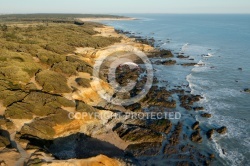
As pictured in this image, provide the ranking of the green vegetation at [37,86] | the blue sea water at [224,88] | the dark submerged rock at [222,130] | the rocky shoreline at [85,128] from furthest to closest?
the dark submerged rock at [222,130] < the blue sea water at [224,88] < the green vegetation at [37,86] < the rocky shoreline at [85,128]

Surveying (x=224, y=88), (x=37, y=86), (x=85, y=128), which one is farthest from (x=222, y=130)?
(x=37, y=86)

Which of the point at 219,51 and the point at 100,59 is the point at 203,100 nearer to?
the point at 100,59

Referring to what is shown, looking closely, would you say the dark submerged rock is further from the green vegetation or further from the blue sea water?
the green vegetation

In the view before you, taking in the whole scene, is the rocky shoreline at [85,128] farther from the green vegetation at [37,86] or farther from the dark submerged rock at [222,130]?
the green vegetation at [37,86]

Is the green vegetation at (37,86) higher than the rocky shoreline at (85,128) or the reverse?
higher

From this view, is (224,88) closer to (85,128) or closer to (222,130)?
(222,130)

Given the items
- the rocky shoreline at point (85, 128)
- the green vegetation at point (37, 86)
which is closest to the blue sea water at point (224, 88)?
the rocky shoreline at point (85, 128)


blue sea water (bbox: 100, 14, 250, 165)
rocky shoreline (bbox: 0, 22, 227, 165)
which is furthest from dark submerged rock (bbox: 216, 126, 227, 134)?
blue sea water (bbox: 100, 14, 250, 165)

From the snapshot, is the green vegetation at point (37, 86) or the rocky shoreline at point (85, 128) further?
the green vegetation at point (37, 86)
